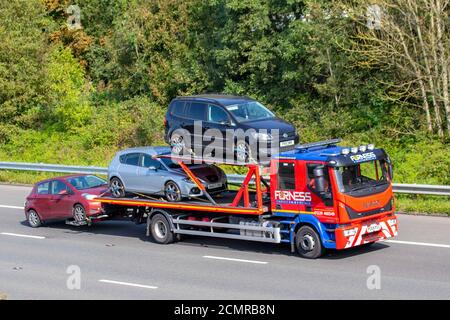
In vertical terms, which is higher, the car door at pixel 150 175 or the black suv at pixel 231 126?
the black suv at pixel 231 126

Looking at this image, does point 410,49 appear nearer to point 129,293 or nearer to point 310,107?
point 310,107

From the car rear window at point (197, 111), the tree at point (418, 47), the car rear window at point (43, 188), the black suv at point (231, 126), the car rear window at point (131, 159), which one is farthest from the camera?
the tree at point (418, 47)

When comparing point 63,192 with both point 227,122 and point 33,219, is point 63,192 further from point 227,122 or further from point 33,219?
point 227,122

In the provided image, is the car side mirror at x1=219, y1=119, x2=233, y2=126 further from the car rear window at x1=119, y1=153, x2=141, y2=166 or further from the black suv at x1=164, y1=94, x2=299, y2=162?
the car rear window at x1=119, y1=153, x2=141, y2=166

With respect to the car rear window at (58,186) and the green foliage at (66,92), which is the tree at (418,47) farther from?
the green foliage at (66,92)

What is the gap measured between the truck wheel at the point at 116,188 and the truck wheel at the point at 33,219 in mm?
3066

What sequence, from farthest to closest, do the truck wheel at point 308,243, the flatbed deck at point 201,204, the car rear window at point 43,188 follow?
the car rear window at point 43,188 → the flatbed deck at point 201,204 → the truck wheel at point 308,243

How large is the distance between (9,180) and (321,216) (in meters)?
19.1

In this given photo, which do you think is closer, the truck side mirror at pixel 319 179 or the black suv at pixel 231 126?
the truck side mirror at pixel 319 179

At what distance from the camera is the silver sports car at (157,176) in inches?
723

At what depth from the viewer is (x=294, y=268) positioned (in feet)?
51.8

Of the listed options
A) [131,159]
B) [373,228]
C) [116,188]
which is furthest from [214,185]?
[373,228]

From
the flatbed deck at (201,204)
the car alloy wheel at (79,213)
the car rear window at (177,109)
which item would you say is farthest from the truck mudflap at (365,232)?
the car alloy wheel at (79,213)

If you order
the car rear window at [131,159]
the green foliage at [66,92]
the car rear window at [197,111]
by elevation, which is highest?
the green foliage at [66,92]
